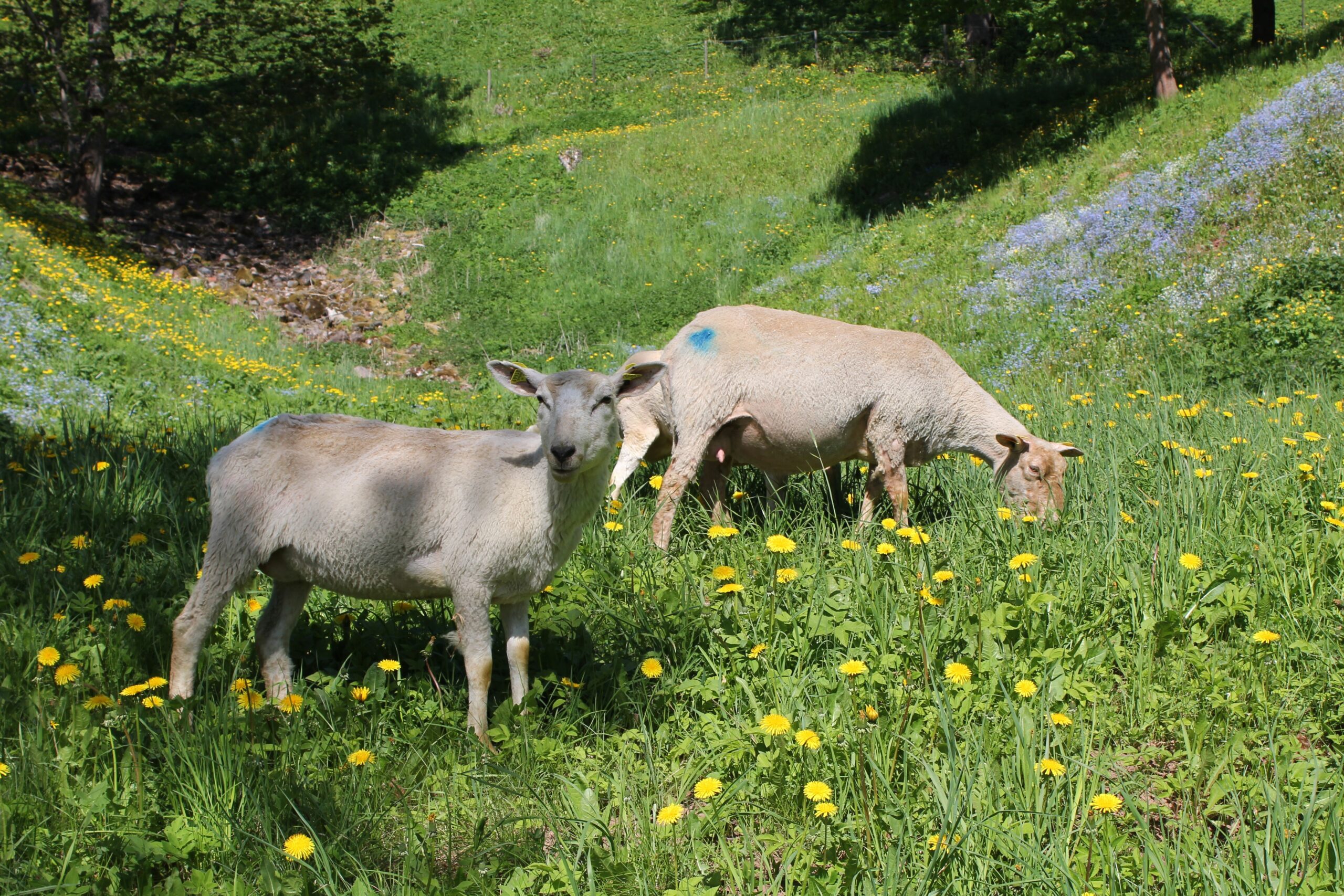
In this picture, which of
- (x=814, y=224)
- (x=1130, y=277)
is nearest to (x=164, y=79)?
(x=814, y=224)

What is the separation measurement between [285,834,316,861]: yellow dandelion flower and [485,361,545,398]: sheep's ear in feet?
5.68

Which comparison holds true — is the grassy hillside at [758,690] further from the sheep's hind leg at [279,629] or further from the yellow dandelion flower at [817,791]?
the sheep's hind leg at [279,629]

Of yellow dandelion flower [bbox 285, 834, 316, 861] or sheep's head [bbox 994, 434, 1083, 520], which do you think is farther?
sheep's head [bbox 994, 434, 1083, 520]

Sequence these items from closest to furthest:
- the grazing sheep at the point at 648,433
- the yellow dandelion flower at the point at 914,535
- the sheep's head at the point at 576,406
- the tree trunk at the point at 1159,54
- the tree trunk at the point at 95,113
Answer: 1. the sheep's head at the point at 576,406
2. the yellow dandelion flower at the point at 914,535
3. the grazing sheep at the point at 648,433
4. the tree trunk at the point at 1159,54
5. the tree trunk at the point at 95,113

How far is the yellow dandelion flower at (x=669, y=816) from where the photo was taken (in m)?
2.83

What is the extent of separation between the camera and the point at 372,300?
1841 centimetres

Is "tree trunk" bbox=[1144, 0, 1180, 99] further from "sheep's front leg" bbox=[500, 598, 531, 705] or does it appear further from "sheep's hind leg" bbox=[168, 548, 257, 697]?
"sheep's hind leg" bbox=[168, 548, 257, 697]

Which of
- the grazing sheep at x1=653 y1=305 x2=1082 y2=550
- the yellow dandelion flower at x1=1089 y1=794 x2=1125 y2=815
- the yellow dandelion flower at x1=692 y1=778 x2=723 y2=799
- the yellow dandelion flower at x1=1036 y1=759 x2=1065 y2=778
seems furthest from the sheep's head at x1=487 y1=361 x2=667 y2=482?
the grazing sheep at x1=653 y1=305 x2=1082 y2=550

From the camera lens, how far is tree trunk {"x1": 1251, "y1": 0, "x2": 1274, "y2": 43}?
66.7 ft

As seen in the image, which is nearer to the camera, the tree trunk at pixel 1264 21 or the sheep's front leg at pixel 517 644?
the sheep's front leg at pixel 517 644

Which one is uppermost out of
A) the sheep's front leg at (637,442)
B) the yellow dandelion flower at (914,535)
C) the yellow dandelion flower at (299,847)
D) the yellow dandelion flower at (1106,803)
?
the yellow dandelion flower at (299,847)

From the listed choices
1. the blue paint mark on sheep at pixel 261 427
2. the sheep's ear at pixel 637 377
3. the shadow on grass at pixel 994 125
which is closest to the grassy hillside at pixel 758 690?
the blue paint mark on sheep at pixel 261 427

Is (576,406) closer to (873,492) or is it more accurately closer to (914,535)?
(914,535)

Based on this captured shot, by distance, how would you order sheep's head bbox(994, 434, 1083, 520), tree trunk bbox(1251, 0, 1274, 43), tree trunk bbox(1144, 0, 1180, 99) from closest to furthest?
sheep's head bbox(994, 434, 1083, 520) < tree trunk bbox(1144, 0, 1180, 99) < tree trunk bbox(1251, 0, 1274, 43)
